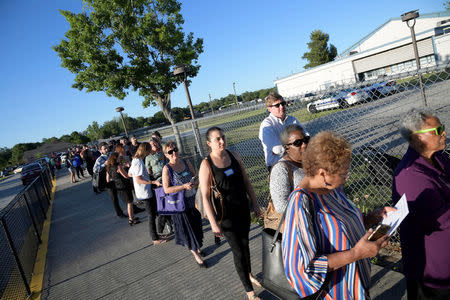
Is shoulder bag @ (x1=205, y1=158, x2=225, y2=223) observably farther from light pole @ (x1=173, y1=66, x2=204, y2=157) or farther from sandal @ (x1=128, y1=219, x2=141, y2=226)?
sandal @ (x1=128, y1=219, x2=141, y2=226)

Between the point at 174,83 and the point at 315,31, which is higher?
the point at 315,31

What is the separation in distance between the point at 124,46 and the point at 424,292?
51.6ft

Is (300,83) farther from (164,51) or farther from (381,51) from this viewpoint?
(164,51)

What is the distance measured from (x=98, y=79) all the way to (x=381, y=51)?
110 feet

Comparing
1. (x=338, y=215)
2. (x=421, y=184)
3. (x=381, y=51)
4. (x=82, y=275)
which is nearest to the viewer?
(x=338, y=215)

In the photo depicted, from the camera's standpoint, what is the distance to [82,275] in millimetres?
4785

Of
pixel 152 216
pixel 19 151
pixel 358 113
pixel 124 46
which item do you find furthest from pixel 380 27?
pixel 19 151

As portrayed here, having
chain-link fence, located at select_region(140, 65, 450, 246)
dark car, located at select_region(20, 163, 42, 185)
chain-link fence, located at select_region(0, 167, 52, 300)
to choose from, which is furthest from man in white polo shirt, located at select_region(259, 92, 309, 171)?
dark car, located at select_region(20, 163, 42, 185)

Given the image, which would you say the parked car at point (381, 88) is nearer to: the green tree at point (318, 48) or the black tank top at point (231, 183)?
the black tank top at point (231, 183)

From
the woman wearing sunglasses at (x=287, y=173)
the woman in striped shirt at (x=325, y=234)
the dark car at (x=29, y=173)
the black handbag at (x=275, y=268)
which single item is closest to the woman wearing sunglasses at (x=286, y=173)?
the woman wearing sunglasses at (x=287, y=173)

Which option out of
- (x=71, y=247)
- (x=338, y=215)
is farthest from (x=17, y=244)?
(x=338, y=215)

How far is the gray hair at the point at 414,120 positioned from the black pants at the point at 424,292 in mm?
992

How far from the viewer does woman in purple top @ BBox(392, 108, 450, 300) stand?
5.77 ft

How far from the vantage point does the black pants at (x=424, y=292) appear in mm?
1838
